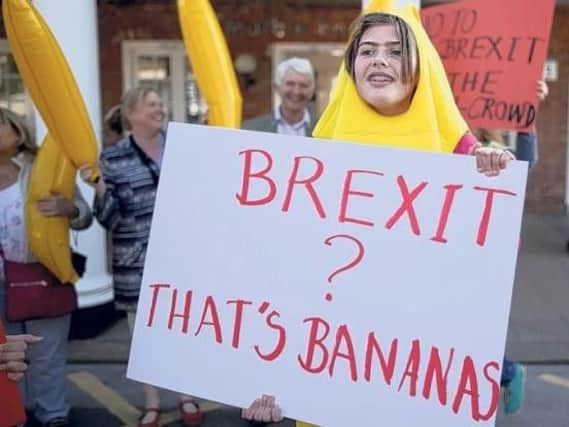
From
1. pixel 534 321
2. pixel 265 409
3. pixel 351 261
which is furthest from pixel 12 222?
pixel 534 321

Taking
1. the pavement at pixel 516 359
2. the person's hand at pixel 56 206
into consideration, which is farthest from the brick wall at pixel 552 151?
the person's hand at pixel 56 206

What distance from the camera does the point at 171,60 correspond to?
9.53 metres

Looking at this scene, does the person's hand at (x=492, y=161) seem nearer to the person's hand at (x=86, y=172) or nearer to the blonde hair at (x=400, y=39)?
the blonde hair at (x=400, y=39)

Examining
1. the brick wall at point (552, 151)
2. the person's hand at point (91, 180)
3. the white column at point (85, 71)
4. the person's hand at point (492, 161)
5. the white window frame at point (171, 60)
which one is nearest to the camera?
the person's hand at point (492, 161)

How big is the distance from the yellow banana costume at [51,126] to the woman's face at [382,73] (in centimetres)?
125

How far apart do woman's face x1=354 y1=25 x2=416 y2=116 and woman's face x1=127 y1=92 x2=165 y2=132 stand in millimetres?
1445

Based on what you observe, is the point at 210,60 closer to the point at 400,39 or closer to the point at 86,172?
the point at 86,172

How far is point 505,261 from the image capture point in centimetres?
189

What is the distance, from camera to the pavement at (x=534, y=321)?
4637mm

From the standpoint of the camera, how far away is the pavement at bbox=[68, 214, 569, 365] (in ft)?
15.2

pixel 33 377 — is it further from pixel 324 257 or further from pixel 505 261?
pixel 505 261

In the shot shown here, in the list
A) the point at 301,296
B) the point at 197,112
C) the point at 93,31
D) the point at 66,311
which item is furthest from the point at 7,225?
the point at 197,112

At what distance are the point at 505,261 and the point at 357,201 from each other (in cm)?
39

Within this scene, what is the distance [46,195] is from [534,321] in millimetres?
3409
